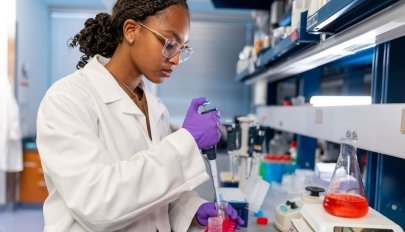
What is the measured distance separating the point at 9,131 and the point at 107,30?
9.51ft

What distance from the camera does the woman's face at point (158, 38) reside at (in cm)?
111

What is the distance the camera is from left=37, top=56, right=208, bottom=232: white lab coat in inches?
33.9

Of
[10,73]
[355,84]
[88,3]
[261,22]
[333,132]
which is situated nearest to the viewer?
[333,132]

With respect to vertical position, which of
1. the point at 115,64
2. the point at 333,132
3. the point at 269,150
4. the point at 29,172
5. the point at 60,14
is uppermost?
the point at 60,14

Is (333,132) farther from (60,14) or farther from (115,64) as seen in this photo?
(60,14)

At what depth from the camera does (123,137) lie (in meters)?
1.07

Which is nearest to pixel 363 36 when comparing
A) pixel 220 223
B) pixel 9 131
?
pixel 220 223

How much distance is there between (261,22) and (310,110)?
152 cm

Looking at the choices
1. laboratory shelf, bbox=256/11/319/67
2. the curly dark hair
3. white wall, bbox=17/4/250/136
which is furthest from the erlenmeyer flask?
white wall, bbox=17/4/250/136

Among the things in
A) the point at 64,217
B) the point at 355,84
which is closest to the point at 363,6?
the point at 64,217

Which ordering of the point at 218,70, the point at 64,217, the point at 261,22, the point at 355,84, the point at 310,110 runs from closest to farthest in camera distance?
the point at 64,217 < the point at 310,110 < the point at 355,84 < the point at 261,22 < the point at 218,70

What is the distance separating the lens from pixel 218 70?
A: 468 cm

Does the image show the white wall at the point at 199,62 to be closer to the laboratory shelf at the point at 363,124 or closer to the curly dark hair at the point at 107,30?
the laboratory shelf at the point at 363,124

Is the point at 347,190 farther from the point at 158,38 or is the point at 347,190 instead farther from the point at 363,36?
the point at 158,38
